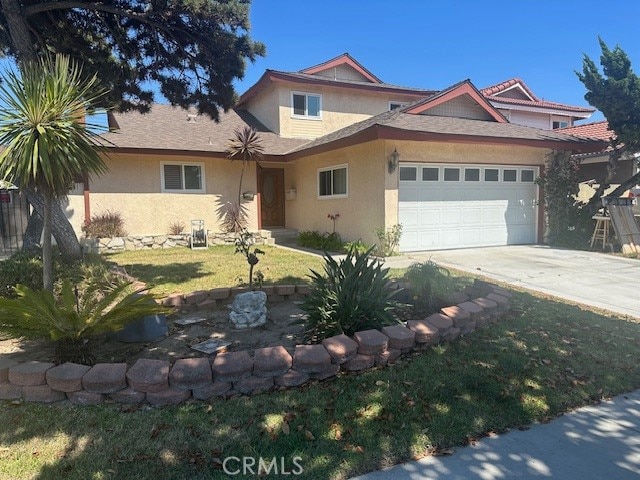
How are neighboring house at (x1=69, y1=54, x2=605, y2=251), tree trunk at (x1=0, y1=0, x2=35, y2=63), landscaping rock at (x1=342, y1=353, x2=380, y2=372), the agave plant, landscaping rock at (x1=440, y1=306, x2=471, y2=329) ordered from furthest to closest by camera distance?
neighboring house at (x1=69, y1=54, x2=605, y2=251) → tree trunk at (x1=0, y1=0, x2=35, y2=63) → landscaping rock at (x1=440, y1=306, x2=471, y2=329) → landscaping rock at (x1=342, y1=353, x2=380, y2=372) → the agave plant

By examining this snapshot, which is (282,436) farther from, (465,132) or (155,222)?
(155,222)

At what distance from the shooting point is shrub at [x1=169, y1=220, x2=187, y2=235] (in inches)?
520

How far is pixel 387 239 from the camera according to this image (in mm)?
10117

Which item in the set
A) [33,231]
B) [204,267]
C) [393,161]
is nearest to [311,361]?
[204,267]

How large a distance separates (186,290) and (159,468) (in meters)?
4.20

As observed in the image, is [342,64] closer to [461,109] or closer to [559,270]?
[461,109]

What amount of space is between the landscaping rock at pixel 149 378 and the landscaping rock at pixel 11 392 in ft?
2.74

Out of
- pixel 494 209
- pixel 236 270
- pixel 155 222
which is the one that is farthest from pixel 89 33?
pixel 494 209

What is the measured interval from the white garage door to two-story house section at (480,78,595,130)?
437 inches

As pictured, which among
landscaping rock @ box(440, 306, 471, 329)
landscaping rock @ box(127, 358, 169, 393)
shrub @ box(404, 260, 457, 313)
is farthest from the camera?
shrub @ box(404, 260, 457, 313)

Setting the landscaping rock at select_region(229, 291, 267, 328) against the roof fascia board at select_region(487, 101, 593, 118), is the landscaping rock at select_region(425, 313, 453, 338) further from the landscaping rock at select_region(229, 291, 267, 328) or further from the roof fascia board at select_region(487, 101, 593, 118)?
the roof fascia board at select_region(487, 101, 593, 118)

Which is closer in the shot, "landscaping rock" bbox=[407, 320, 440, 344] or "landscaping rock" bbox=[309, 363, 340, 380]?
"landscaping rock" bbox=[309, 363, 340, 380]

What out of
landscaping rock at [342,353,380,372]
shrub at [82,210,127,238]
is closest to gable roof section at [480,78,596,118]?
shrub at [82,210,127,238]

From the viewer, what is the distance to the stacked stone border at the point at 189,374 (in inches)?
114
